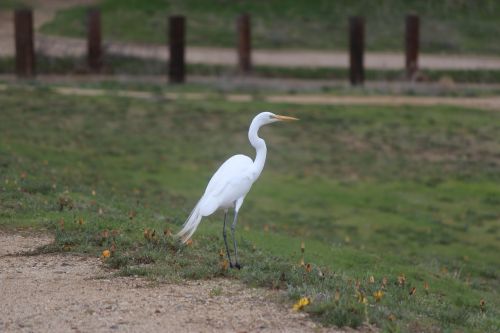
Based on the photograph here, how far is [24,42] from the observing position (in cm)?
2556

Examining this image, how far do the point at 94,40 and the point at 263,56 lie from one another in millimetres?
6871

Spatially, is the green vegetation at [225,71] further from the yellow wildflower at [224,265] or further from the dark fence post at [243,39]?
the yellow wildflower at [224,265]

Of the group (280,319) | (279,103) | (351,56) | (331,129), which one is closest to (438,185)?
(331,129)

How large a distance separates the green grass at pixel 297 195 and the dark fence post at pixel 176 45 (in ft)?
3.05

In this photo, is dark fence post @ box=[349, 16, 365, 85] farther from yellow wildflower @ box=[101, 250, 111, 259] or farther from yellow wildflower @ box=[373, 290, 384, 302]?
yellow wildflower @ box=[373, 290, 384, 302]

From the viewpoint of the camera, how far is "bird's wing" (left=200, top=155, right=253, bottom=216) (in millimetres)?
9156

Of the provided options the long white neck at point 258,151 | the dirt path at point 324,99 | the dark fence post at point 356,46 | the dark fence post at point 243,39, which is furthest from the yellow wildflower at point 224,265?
the dark fence post at point 243,39

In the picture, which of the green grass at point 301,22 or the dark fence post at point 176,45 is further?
the green grass at point 301,22

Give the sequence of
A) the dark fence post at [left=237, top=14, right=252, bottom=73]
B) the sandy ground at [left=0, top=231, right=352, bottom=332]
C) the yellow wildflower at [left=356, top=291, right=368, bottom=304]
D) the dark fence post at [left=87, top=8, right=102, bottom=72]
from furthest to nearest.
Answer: the dark fence post at [left=237, top=14, right=252, bottom=73], the dark fence post at [left=87, top=8, right=102, bottom=72], the yellow wildflower at [left=356, top=291, right=368, bottom=304], the sandy ground at [left=0, top=231, right=352, bottom=332]

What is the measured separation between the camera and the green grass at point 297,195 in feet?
30.9

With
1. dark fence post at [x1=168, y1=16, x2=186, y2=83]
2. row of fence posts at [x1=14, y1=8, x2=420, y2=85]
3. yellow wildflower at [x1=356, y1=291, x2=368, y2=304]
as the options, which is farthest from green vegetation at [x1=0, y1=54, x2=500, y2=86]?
yellow wildflower at [x1=356, y1=291, x2=368, y2=304]

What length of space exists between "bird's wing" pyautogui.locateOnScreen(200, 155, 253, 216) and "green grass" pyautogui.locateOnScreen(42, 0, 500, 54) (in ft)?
79.8

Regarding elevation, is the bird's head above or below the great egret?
above

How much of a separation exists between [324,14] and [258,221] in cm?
2314
